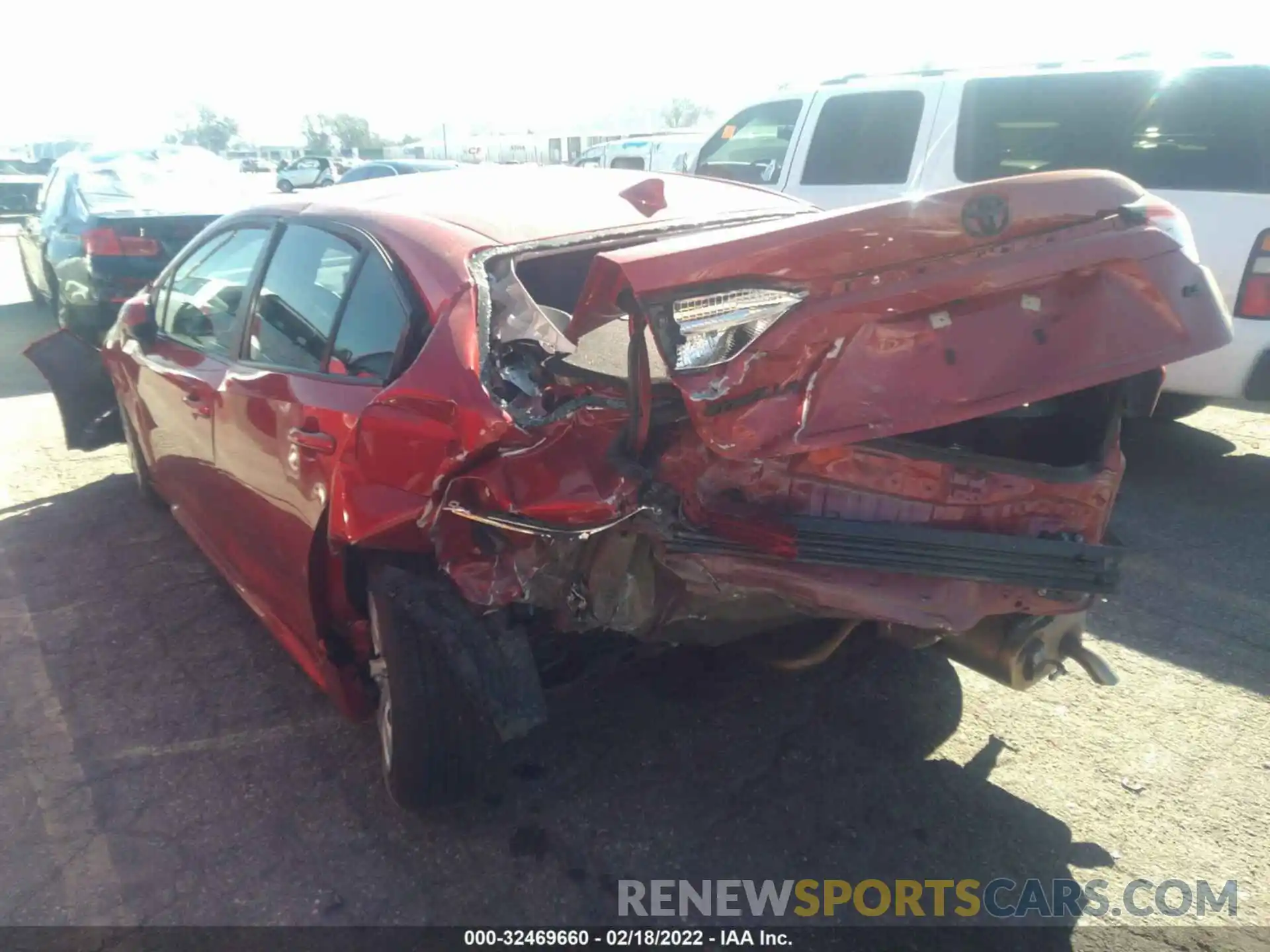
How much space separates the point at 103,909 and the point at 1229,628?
12.7 feet

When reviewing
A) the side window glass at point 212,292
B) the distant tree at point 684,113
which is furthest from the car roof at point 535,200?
the distant tree at point 684,113

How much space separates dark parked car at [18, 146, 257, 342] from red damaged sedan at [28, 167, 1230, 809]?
412 centimetres

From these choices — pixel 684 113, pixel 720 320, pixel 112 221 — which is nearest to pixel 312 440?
pixel 720 320

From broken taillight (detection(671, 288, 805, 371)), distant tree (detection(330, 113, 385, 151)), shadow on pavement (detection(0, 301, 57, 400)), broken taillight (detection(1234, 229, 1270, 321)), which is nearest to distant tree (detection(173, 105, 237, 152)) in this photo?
distant tree (detection(330, 113, 385, 151))

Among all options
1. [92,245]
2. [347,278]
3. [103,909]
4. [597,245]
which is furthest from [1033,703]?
[92,245]

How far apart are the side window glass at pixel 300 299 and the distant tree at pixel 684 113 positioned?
51.8m

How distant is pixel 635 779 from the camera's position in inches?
119

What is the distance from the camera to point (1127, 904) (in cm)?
249

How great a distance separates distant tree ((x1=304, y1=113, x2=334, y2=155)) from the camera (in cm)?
5729

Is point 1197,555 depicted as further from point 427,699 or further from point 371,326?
point 371,326

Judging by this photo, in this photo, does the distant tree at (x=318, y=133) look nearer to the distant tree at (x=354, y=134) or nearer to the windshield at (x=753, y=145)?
the distant tree at (x=354, y=134)

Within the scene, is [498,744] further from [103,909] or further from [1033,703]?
[1033,703]

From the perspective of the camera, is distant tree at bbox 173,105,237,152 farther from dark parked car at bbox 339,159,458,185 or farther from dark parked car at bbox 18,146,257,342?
dark parked car at bbox 18,146,257,342

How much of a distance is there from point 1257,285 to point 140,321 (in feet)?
17.4
